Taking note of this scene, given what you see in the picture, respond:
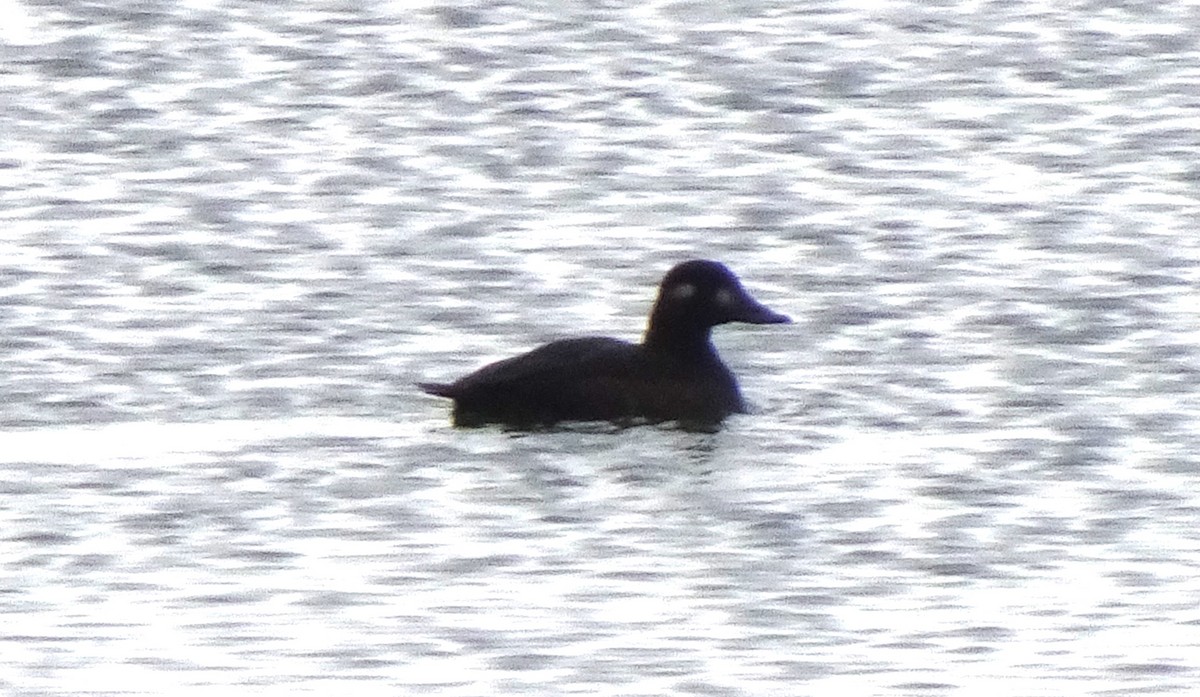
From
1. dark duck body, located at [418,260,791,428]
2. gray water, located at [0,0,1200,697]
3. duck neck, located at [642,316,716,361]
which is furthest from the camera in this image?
duck neck, located at [642,316,716,361]

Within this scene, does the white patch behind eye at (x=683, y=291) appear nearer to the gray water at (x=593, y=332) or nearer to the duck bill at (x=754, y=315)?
the duck bill at (x=754, y=315)

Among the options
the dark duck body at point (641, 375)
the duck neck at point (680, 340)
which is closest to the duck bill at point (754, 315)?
the dark duck body at point (641, 375)

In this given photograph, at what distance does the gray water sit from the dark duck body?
139 mm

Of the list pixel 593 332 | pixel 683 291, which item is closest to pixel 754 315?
pixel 683 291

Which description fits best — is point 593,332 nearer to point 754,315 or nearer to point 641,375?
point 754,315

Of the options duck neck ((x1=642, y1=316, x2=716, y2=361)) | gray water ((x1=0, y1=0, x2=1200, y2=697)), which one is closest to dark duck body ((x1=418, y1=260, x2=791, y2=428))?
duck neck ((x1=642, y1=316, x2=716, y2=361))

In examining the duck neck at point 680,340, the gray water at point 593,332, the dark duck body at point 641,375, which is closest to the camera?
the gray water at point 593,332

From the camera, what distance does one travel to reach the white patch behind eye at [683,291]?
1307 cm

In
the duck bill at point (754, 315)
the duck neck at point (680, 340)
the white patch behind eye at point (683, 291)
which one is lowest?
the duck neck at point (680, 340)

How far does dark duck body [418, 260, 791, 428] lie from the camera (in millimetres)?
12289

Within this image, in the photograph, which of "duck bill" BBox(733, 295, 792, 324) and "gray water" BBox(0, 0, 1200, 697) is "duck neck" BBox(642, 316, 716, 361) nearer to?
"duck bill" BBox(733, 295, 792, 324)

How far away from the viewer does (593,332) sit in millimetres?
13836

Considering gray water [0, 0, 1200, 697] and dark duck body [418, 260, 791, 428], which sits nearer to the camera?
→ gray water [0, 0, 1200, 697]

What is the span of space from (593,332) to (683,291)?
822 millimetres
